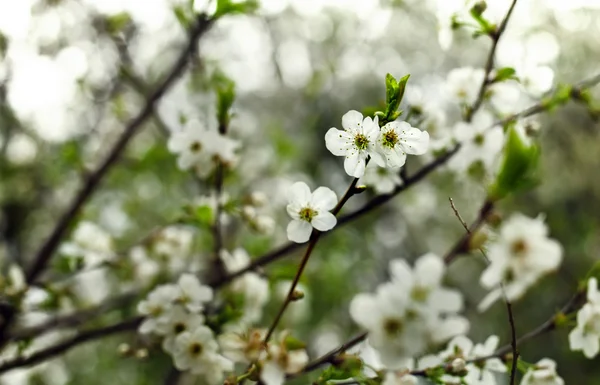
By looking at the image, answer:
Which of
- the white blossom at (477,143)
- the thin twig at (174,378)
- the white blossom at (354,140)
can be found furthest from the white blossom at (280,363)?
the thin twig at (174,378)

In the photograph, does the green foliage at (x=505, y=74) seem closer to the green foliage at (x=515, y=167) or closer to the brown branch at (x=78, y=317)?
the green foliage at (x=515, y=167)

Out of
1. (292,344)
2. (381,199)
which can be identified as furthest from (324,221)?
(381,199)

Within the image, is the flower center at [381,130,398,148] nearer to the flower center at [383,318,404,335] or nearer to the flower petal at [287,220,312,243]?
the flower petal at [287,220,312,243]

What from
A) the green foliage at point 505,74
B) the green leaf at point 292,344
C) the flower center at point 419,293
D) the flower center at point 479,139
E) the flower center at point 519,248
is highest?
the green foliage at point 505,74

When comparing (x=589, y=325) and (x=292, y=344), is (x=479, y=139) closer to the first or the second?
(x=589, y=325)

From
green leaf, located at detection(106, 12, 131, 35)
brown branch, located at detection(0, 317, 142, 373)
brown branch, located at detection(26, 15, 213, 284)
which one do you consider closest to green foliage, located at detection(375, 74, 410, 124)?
brown branch, located at detection(0, 317, 142, 373)

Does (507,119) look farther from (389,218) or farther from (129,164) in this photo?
(389,218)
